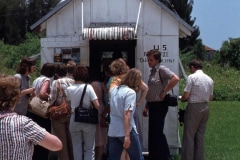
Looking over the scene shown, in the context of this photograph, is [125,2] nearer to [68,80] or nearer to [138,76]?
[68,80]

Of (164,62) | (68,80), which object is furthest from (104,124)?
(164,62)

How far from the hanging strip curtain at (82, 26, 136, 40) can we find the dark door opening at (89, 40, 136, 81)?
989 mm

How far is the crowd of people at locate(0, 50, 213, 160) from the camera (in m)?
6.61

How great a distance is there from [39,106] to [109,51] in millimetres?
2833

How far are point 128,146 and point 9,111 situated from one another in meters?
2.82

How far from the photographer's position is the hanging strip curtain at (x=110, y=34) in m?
8.55

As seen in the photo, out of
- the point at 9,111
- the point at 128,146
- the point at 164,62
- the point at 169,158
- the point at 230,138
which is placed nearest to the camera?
the point at 9,111

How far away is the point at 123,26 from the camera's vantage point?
8.95 m

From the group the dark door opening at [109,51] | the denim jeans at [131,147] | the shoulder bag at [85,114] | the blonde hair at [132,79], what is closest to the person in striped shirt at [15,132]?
the denim jeans at [131,147]

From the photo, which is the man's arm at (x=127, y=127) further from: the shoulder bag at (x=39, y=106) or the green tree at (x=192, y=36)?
the green tree at (x=192, y=36)

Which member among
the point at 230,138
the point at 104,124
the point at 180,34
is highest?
the point at 180,34

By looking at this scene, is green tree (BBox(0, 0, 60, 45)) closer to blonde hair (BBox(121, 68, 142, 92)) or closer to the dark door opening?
the dark door opening

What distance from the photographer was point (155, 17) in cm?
913

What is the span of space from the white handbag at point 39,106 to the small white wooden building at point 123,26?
1.31 m
